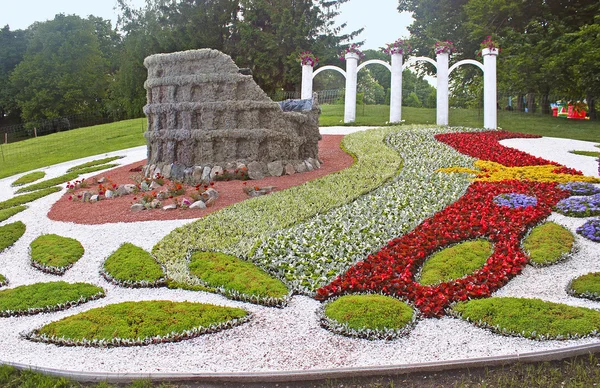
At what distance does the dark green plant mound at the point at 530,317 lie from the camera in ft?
17.9

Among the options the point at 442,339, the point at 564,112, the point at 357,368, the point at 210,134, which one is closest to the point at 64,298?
the point at 357,368

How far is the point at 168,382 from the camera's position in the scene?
4992mm

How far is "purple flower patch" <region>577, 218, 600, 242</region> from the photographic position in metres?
8.35

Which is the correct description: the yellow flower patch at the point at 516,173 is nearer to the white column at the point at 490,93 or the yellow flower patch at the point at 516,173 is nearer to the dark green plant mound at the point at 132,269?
the dark green plant mound at the point at 132,269

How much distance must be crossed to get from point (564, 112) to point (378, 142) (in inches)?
1727

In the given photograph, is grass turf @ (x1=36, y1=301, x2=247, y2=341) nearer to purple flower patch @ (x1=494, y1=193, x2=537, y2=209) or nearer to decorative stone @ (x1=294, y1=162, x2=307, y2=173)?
purple flower patch @ (x1=494, y1=193, x2=537, y2=209)

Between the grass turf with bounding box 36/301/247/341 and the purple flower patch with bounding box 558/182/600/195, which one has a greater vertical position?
the purple flower patch with bounding box 558/182/600/195

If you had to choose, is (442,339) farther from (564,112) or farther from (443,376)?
(564,112)

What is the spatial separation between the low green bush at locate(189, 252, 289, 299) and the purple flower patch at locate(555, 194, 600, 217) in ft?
18.3

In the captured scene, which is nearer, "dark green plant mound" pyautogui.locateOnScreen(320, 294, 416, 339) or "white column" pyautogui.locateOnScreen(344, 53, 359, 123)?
"dark green plant mound" pyautogui.locateOnScreen(320, 294, 416, 339)

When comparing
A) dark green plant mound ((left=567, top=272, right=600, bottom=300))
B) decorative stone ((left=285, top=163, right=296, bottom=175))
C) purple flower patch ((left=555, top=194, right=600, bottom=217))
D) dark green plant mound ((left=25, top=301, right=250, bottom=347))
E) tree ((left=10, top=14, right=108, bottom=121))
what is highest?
tree ((left=10, top=14, right=108, bottom=121))

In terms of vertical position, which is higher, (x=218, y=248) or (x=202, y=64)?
(x=202, y=64)

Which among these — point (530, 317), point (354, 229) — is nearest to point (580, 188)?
point (354, 229)

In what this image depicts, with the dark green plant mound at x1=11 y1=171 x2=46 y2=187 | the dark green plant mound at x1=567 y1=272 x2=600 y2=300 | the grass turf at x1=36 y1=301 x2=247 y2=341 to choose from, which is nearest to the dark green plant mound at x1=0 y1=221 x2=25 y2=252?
the grass turf at x1=36 y1=301 x2=247 y2=341
